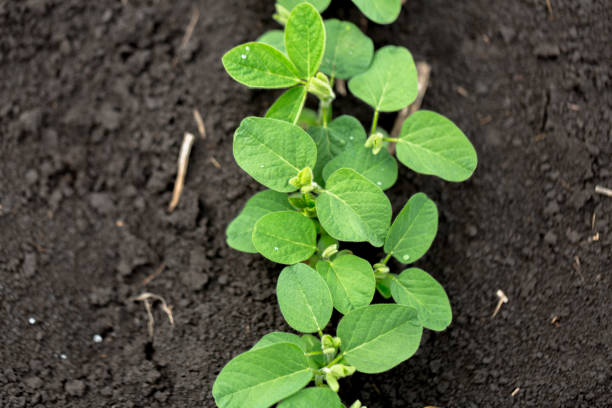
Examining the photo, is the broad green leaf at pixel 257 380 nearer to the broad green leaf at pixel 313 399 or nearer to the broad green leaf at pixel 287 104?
the broad green leaf at pixel 313 399

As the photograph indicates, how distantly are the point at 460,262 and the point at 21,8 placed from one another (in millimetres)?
1837

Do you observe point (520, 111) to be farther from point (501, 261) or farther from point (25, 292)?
point (25, 292)

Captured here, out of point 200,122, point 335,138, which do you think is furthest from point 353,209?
point 200,122

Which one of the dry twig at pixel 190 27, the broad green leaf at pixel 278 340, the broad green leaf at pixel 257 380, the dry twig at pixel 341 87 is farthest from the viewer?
the dry twig at pixel 190 27

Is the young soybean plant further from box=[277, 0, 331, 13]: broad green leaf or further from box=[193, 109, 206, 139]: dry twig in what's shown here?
box=[193, 109, 206, 139]: dry twig

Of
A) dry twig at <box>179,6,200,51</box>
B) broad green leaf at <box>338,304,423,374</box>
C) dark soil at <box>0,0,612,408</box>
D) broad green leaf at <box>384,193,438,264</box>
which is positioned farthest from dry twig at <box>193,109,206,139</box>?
broad green leaf at <box>338,304,423,374</box>

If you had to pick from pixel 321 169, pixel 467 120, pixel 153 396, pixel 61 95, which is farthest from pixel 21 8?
pixel 467 120

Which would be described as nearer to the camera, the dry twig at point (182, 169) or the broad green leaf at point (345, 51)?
the broad green leaf at point (345, 51)

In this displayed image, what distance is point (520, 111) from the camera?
1.81 meters

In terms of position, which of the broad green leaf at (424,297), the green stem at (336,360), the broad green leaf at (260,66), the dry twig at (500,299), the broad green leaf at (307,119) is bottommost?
the dry twig at (500,299)

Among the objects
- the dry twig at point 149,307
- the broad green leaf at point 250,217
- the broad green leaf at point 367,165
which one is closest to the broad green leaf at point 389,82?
the broad green leaf at point 367,165

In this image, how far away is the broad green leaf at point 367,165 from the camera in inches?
60.3

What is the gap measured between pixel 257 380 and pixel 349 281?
347 millimetres

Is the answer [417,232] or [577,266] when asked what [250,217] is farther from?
[577,266]
